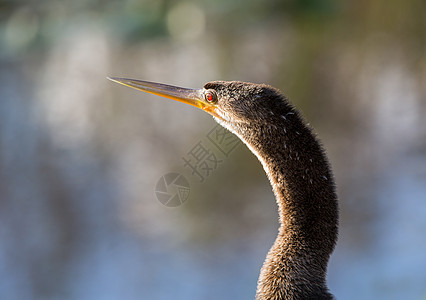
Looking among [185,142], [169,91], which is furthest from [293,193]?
[185,142]

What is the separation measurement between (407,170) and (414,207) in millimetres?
1246

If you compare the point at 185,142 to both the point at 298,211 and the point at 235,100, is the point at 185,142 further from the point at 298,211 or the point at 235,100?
the point at 298,211

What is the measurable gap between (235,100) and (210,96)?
261 millimetres

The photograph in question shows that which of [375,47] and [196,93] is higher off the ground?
[375,47]

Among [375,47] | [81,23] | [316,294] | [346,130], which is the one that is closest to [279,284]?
[316,294]

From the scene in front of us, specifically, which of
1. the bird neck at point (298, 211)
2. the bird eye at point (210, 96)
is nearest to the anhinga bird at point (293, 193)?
the bird neck at point (298, 211)

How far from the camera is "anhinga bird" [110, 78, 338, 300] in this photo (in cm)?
317

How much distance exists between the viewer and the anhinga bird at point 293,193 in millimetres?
3172

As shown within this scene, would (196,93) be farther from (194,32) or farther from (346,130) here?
(194,32)

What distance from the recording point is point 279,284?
3225 millimetres

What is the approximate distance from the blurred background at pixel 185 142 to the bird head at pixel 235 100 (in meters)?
3.91

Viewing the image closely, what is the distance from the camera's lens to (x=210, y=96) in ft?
12.0

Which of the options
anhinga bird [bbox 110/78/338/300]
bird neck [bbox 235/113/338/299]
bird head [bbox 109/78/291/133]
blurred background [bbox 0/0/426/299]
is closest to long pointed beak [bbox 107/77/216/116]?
bird head [bbox 109/78/291/133]

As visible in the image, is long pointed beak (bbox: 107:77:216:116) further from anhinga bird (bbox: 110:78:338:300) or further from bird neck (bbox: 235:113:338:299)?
bird neck (bbox: 235:113:338:299)
